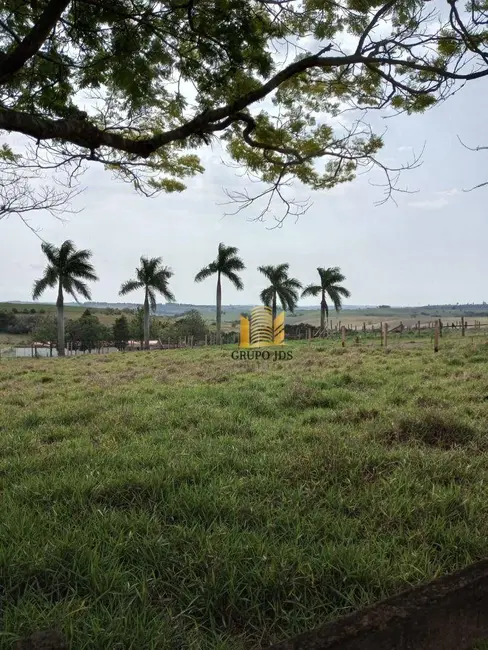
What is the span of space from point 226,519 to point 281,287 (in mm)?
33125

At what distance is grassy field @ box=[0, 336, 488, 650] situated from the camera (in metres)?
1.97

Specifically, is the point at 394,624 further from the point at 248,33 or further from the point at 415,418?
the point at 248,33

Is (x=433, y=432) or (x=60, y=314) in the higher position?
(x=60, y=314)

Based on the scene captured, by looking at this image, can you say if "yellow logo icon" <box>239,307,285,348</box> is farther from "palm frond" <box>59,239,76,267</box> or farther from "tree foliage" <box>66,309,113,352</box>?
"tree foliage" <box>66,309,113,352</box>

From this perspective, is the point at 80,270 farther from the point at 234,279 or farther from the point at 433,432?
the point at 433,432

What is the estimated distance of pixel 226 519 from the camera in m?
2.73

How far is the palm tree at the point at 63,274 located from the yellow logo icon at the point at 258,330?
1399cm

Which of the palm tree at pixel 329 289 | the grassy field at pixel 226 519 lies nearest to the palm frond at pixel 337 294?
the palm tree at pixel 329 289

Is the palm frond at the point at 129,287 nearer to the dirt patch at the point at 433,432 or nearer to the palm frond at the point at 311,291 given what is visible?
the palm frond at the point at 311,291

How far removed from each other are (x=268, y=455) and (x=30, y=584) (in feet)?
7.32

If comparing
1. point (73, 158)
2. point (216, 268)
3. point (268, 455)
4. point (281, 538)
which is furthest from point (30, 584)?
point (216, 268)

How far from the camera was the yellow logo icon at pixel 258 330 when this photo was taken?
21.5m

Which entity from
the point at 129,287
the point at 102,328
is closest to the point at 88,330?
the point at 102,328

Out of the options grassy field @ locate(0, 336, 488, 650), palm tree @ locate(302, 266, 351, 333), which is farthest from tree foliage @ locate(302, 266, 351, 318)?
grassy field @ locate(0, 336, 488, 650)
